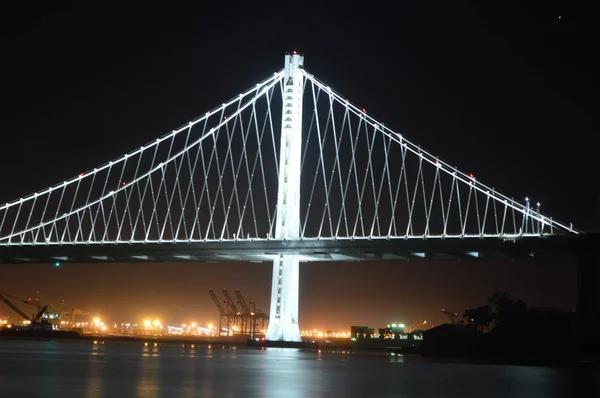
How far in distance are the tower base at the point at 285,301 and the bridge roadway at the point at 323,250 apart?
0.94m

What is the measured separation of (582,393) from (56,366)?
1502 cm

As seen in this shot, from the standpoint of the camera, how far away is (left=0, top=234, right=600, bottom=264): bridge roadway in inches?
2254

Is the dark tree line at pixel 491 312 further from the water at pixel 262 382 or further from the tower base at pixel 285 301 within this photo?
the water at pixel 262 382

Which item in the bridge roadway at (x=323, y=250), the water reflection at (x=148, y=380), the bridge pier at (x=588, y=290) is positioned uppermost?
the bridge roadway at (x=323, y=250)

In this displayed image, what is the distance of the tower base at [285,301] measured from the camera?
6269 cm

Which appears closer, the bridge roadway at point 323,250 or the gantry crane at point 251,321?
the bridge roadway at point 323,250

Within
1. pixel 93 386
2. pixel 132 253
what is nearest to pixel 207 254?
pixel 132 253

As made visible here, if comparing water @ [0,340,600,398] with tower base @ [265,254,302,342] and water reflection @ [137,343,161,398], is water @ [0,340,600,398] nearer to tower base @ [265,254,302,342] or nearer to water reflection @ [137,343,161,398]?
water reflection @ [137,343,161,398]

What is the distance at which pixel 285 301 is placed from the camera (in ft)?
206

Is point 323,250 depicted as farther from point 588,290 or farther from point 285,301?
point 588,290

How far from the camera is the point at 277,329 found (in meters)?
62.8

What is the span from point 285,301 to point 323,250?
4.17 metres

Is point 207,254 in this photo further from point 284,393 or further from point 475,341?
point 284,393

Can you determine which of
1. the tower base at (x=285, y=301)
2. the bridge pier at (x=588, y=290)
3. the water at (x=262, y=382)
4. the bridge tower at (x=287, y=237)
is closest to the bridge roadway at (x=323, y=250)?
the bridge pier at (x=588, y=290)
